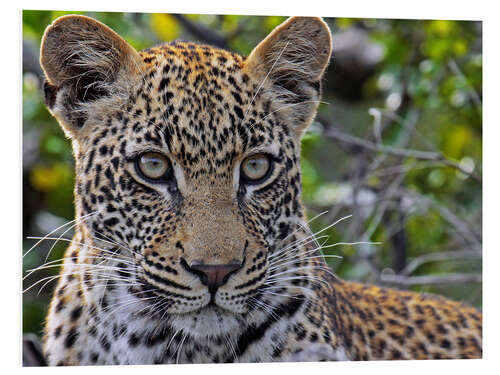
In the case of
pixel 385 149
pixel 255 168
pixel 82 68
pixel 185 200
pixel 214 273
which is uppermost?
pixel 82 68

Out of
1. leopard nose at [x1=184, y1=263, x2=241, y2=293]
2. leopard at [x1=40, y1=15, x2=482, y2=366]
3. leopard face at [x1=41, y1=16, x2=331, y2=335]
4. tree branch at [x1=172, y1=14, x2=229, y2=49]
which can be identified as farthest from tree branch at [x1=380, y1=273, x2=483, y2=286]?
leopard nose at [x1=184, y1=263, x2=241, y2=293]

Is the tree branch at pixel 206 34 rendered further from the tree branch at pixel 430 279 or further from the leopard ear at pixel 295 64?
the tree branch at pixel 430 279

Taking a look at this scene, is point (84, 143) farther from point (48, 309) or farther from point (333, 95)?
point (333, 95)

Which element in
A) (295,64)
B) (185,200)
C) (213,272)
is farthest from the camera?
(295,64)

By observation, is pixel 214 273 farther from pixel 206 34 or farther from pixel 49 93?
pixel 206 34

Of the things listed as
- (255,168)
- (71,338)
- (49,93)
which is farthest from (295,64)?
(71,338)

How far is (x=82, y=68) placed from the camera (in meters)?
3.33

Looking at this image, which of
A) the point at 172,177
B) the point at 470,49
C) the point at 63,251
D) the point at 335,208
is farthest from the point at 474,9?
the point at 63,251

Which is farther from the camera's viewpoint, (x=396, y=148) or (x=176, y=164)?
(x=396, y=148)

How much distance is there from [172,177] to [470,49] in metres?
2.20

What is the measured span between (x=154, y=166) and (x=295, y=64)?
833 mm

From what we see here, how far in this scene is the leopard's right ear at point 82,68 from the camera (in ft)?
10.7

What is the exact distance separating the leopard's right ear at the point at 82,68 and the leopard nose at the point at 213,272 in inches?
33.6

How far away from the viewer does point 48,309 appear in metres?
3.52
